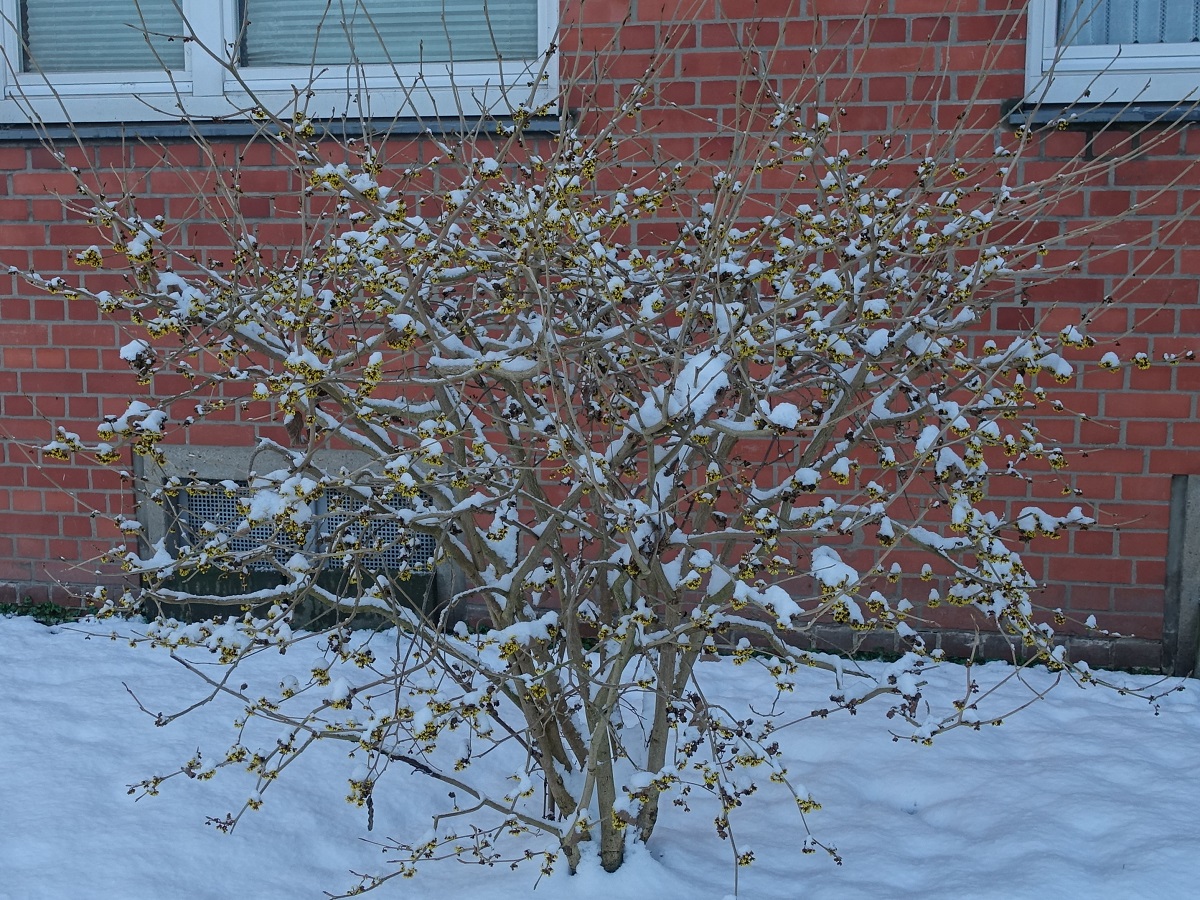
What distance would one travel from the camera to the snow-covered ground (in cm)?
256

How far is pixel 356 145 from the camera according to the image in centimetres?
402

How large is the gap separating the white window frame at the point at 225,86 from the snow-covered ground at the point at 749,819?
7.35 feet

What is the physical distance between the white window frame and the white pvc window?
68.0 inches

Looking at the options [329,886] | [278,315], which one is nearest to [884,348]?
[278,315]

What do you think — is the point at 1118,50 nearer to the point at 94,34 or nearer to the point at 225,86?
the point at 225,86

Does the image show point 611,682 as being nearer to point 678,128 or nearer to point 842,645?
point 842,645

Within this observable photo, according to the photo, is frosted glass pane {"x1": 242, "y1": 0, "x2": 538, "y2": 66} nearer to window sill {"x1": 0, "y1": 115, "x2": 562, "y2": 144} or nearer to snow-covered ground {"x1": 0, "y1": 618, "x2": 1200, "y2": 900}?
window sill {"x1": 0, "y1": 115, "x2": 562, "y2": 144}

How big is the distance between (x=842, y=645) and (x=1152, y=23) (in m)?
2.48

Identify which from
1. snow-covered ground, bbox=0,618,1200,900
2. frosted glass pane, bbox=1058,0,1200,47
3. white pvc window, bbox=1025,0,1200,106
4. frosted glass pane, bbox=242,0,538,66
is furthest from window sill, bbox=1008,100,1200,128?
snow-covered ground, bbox=0,618,1200,900

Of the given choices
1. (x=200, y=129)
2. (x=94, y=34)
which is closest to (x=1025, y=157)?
(x=200, y=129)

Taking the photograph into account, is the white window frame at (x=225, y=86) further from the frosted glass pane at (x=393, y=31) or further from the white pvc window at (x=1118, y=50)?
the white pvc window at (x=1118, y=50)

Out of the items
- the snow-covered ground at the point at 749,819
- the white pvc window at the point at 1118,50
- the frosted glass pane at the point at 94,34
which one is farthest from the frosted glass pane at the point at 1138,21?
the frosted glass pane at the point at 94,34

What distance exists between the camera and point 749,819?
297cm

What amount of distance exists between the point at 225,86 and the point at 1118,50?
130 inches
